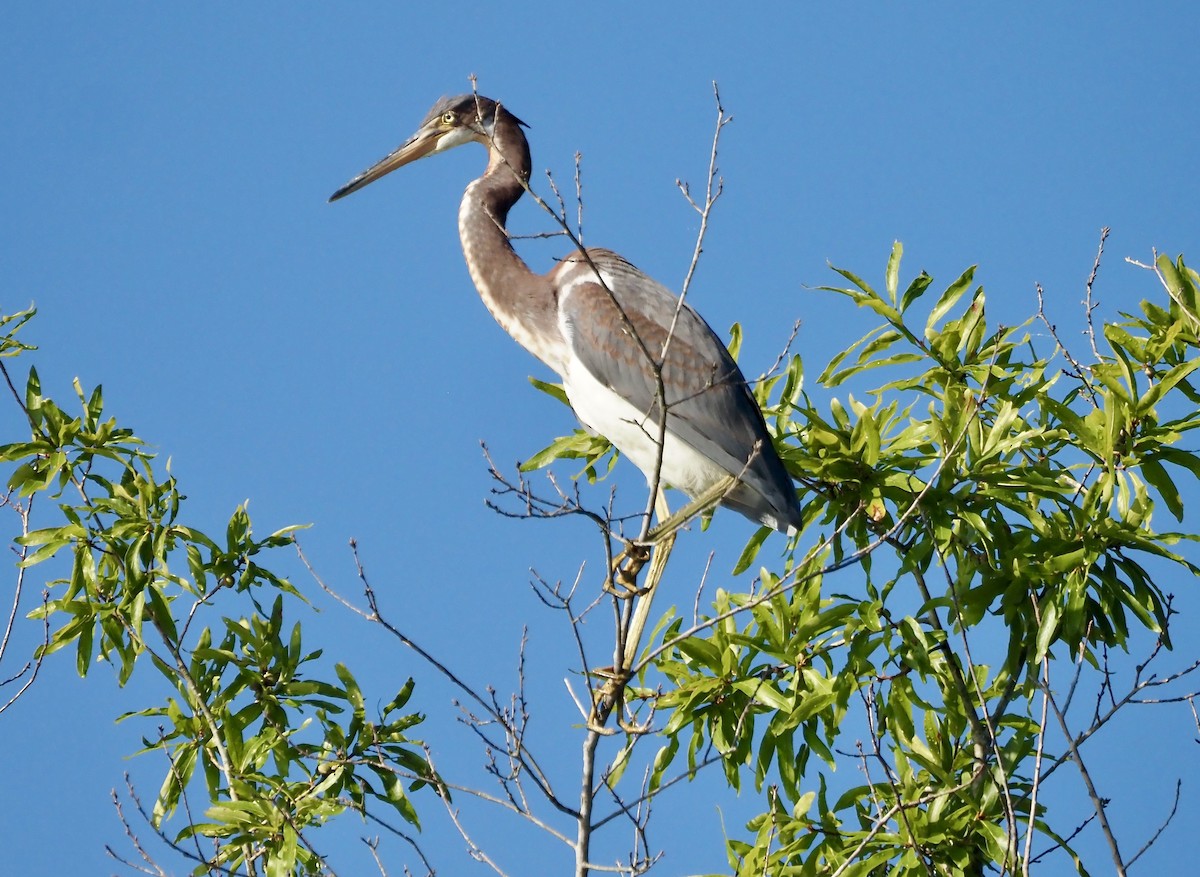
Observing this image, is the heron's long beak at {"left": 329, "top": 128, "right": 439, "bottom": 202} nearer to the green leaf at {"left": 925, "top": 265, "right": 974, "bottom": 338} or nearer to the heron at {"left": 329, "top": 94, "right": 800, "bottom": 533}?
the heron at {"left": 329, "top": 94, "right": 800, "bottom": 533}

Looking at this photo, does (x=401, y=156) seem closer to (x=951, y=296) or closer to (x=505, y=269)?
(x=505, y=269)

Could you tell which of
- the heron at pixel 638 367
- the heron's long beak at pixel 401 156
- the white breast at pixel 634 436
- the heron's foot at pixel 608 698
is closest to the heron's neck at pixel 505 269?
the heron at pixel 638 367

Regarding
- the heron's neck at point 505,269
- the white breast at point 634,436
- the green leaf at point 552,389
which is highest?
the heron's neck at point 505,269

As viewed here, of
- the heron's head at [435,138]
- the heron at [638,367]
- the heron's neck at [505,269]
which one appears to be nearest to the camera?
the heron at [638,367]

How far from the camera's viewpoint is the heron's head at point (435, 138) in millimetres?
5605

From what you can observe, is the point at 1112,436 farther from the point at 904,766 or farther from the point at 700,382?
the point at 700,382

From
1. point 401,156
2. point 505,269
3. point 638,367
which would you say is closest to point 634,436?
point 638,367

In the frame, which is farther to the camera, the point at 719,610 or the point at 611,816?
the point at 719,610

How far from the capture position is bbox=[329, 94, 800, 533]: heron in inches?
168

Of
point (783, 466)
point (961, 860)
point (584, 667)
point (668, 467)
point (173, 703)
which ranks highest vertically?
point (668, 467)

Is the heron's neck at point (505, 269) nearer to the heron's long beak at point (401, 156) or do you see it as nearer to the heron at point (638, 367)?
the heron at point (638, 367)

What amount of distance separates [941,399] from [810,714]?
45.2 inches

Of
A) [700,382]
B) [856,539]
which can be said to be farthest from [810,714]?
[700,382]

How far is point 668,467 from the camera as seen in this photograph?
4516 mm
